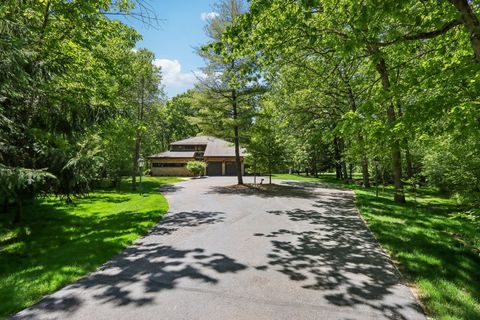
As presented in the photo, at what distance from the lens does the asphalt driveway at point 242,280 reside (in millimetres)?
3635

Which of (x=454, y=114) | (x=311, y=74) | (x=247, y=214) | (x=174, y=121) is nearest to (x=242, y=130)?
(x=311, y=74)

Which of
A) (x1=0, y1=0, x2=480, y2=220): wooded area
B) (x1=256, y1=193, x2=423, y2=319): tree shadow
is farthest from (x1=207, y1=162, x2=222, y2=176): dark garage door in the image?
(x1=256, y1=193, x2=423, y2=319): tree shadow

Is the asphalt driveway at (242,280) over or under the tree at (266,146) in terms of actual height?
under

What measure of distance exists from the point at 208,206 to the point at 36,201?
946cm

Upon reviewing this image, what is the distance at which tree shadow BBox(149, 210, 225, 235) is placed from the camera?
8.04 m

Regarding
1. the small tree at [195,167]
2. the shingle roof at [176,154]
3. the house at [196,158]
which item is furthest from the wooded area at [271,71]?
the shingle roof at [176,154]

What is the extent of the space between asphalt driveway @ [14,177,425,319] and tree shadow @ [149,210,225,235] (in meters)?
0.18

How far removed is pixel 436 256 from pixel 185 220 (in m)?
7.09

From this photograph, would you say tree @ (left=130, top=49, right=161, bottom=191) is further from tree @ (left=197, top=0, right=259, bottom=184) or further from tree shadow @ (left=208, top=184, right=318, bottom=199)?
tree shadow @ (left=208, top=184, right=318, bottom=199)

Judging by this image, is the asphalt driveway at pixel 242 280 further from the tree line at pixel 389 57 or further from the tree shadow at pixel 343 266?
the tree line at pixel 389 57

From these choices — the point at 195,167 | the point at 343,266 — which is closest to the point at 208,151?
the point at 195,167

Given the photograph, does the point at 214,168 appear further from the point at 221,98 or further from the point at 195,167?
the point at 221,98

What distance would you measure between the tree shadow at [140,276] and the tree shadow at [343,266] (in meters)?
1.22

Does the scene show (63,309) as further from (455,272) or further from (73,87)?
(73,87)
